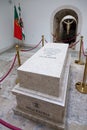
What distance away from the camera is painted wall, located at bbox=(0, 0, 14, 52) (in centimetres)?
593

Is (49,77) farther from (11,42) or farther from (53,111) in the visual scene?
(11,42)

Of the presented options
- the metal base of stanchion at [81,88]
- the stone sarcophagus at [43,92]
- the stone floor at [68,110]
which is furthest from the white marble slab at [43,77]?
the metal base of stanchion at [81,88]

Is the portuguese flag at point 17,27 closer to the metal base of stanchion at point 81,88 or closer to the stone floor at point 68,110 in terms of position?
the stone floor at point 68,110

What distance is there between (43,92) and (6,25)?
18.8 feet

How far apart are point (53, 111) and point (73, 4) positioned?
5606mm

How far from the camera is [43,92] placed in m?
1.87

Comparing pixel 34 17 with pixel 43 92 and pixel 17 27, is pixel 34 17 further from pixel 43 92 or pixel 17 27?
pixel 43 92

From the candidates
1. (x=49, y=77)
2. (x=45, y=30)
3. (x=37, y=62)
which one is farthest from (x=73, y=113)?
(x=45, y=30)

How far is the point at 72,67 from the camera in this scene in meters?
4.12

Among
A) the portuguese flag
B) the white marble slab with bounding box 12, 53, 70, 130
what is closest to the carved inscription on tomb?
the white marble slab with bounding box 12, 53, 70, 130

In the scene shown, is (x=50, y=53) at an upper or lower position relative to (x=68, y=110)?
upper

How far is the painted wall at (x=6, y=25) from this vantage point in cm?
593

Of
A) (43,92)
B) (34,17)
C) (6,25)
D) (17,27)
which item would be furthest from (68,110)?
(6,25)

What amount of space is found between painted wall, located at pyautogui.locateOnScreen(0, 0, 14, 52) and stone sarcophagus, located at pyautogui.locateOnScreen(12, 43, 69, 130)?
15.6 feet
